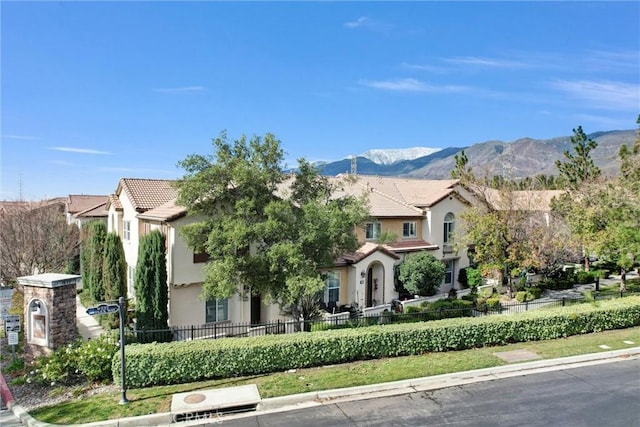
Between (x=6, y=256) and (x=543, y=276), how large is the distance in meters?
35.5

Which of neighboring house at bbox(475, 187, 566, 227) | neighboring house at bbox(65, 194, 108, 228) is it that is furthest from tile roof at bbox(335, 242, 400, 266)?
neighboring house at bbox(65, 194, 108, 228)

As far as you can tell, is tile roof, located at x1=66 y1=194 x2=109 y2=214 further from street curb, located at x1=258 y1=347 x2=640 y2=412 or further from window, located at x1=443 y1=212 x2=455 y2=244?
street curb, located at x1=258 y1=347 x2=640 y2=412

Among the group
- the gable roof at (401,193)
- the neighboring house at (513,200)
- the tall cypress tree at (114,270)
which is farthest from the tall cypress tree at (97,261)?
the neighboring house at (513,200)

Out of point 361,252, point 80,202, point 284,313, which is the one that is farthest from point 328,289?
point 80,202

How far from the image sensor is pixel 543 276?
33.2 m

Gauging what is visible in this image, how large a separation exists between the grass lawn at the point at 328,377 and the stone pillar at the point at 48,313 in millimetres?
3473

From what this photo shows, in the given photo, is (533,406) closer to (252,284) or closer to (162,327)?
(252,284)

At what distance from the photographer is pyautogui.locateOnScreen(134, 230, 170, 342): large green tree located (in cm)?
1781

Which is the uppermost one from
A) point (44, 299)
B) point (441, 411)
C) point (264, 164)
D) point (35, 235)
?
point (264, 164)

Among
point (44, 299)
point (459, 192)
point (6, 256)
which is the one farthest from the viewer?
point (459, 192)

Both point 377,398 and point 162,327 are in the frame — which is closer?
point 377,398

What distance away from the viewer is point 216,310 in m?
20.4

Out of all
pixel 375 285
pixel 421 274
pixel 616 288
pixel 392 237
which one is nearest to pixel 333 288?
pixel 375 285

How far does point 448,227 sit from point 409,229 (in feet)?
11.2
